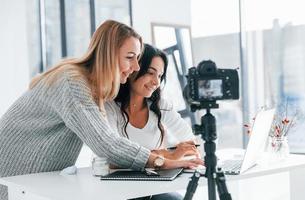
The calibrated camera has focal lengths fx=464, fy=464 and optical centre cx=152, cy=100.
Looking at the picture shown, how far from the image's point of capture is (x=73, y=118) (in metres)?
1.77

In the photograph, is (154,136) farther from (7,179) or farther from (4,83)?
(4,83)

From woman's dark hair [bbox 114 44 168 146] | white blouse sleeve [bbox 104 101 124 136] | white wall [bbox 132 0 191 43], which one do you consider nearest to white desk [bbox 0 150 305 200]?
white blouse sleeve [bbox 104 101 124 136]

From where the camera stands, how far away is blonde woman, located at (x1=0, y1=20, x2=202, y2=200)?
1.78 metres

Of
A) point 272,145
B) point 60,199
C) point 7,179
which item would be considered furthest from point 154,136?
point 60,199

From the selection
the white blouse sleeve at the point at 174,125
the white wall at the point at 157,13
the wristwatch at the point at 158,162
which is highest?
the white wall at the point at 157,13

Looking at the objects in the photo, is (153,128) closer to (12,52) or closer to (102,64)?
(102,64)

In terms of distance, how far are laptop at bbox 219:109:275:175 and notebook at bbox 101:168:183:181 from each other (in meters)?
0.23

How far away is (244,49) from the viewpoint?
4.89m

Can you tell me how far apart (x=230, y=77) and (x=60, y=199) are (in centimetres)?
69

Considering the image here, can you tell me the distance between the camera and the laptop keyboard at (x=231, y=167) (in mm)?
1846

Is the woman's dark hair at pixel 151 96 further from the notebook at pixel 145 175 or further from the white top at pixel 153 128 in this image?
the notebook at pixel 145 175

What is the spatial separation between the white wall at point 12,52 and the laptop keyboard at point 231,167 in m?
2.60

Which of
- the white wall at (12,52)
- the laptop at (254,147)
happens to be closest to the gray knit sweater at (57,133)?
the laptop at (254,147)

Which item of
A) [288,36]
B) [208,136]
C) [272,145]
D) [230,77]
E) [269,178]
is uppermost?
[288,36]
